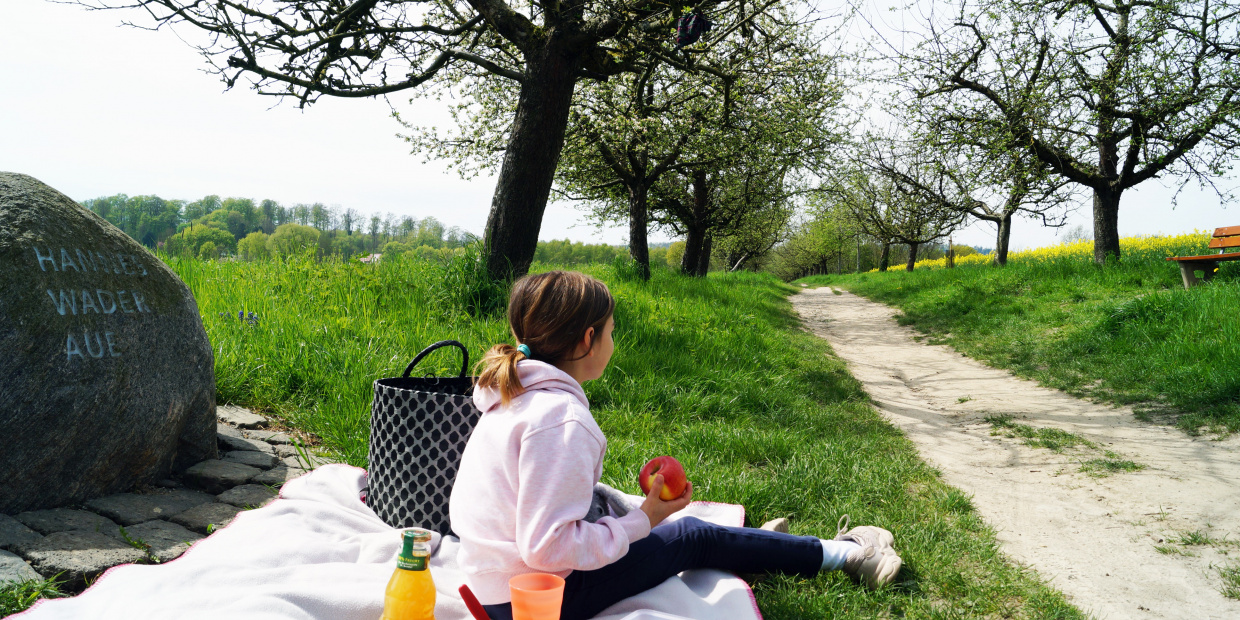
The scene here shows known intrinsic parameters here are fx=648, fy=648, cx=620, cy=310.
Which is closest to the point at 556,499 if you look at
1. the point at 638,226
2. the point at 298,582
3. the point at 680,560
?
the point at 680,560

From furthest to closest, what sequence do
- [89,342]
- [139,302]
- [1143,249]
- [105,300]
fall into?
[1143,249] < [139,302] < [105,300] < [89,342]

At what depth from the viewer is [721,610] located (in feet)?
7.59

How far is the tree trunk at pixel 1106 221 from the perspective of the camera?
1146 centimetres

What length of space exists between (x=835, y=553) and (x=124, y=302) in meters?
3.43

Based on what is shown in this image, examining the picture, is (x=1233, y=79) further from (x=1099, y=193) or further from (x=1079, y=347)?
(x=1079, y=347)

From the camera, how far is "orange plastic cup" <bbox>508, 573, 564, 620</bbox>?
1724mm

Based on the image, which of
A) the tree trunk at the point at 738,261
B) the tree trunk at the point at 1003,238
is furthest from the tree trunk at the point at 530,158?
the tree trunk at the point at 738,261

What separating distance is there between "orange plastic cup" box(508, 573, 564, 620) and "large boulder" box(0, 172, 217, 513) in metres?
2.29

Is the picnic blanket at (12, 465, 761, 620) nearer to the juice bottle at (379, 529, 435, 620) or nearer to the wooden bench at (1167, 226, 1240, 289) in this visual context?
the juice bottle at (379, 529, 435, 620)

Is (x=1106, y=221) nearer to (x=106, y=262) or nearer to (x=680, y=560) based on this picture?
(x=680, y=560)

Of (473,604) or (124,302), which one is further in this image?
(124,302)

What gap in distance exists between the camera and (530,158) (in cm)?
692

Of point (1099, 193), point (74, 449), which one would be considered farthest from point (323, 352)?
point (1099, 193)

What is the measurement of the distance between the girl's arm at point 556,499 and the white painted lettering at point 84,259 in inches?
100
